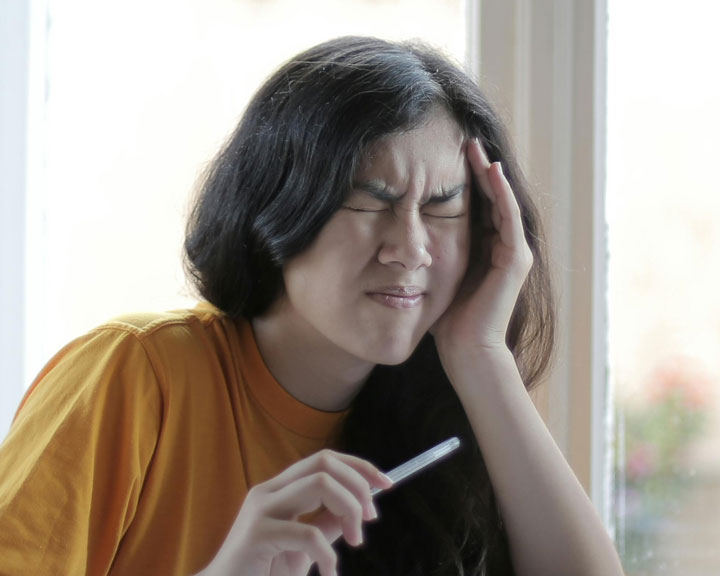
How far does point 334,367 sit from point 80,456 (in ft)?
1.08

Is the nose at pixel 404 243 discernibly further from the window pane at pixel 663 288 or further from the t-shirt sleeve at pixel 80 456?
the window pane at pixel 663 288

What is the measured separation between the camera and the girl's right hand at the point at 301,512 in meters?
0.72

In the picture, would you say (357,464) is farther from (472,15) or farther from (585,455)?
(472,15)

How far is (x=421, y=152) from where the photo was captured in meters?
0.93

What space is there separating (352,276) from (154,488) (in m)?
0.32

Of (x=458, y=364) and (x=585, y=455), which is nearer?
(x=458, y=364)

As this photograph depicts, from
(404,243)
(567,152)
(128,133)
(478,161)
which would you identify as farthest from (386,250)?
(128,133)

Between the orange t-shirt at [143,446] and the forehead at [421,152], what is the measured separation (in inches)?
11.6

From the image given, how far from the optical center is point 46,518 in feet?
2.70

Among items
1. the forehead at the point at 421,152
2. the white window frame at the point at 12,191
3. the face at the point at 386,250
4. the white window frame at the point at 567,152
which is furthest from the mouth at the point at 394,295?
the white window frame at the point at 12,191

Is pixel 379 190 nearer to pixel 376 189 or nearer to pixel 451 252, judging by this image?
pixel 376 189

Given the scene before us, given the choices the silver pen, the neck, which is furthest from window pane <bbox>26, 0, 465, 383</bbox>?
the silver pen

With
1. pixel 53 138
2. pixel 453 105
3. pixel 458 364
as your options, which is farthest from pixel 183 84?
pixel 458 364

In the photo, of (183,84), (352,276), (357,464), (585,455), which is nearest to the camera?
(357,464)
